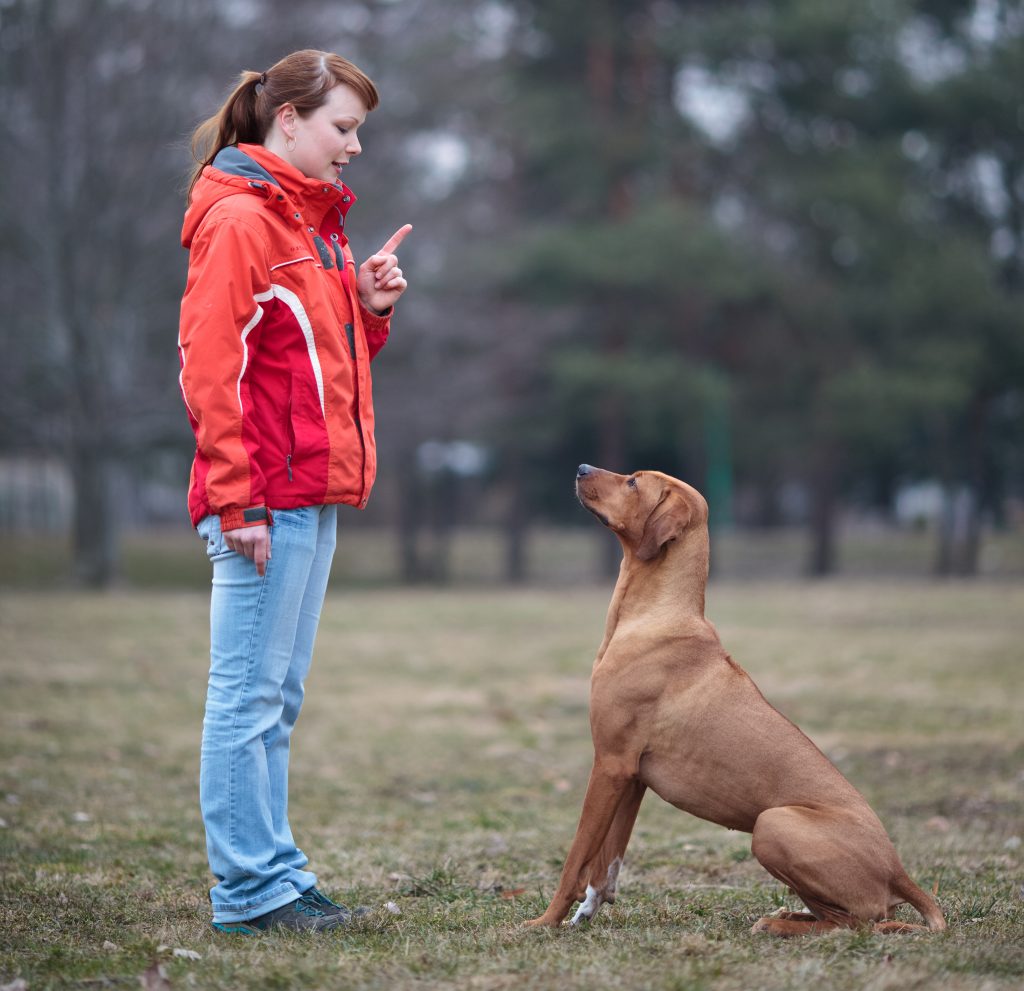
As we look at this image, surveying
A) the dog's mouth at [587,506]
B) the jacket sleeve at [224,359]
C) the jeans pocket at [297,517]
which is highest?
the jacket sleeve at [224,359]

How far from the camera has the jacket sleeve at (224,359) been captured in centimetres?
334

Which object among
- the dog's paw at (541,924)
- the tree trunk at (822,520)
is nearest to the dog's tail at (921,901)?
the dog's paw at (541,924)

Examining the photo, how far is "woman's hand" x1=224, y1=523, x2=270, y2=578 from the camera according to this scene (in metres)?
3.39

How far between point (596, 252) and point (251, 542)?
19277 mm

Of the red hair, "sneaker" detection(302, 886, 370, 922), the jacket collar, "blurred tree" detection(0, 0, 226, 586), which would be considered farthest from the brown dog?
"blurred tree" detection(0, 0, 226, 586)

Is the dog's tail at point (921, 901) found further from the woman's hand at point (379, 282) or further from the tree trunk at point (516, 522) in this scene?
the tree trunk at point (516, 522)

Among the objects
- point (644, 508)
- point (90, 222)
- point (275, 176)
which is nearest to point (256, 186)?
point (275, 176)

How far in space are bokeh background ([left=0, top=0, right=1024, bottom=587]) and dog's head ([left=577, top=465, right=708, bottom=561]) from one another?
1550 cm

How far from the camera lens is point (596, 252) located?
22062 mm

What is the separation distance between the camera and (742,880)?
14.9ft

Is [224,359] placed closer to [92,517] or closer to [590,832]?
[590,832]

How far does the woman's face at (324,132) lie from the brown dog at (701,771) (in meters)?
1.47

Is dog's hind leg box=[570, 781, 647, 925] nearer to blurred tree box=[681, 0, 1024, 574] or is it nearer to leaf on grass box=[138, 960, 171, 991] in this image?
leaf on grass box=[138, 960, 171, 991]

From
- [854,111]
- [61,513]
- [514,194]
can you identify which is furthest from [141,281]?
[854,111]
